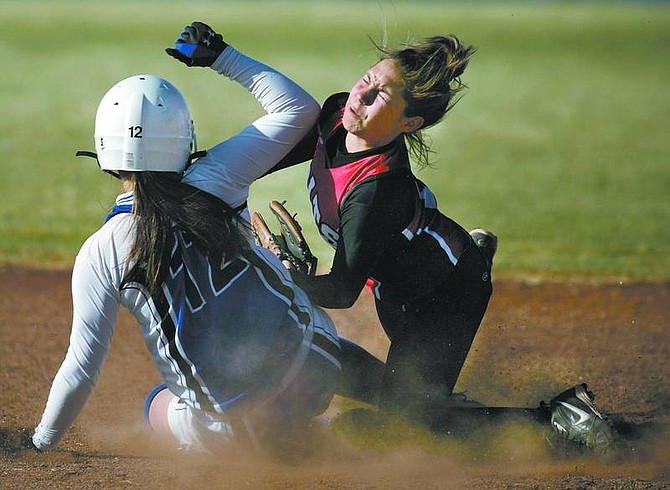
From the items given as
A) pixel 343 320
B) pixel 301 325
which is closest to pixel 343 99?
pixel 301 325

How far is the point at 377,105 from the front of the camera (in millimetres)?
3584

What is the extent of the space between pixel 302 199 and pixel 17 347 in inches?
191

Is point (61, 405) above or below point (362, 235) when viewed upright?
below

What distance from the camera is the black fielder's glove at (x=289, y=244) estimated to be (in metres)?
3.96

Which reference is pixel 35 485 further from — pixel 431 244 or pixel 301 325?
pixel 431 244

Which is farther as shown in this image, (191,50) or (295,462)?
(295,462)

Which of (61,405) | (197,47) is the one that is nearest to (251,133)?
(197,47)

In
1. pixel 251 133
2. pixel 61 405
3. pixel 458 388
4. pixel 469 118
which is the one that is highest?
pixel 251 133

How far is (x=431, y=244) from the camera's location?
3770mm

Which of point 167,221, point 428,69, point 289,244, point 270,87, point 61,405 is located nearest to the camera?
point 167,221

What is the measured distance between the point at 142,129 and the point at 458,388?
7.91 ft

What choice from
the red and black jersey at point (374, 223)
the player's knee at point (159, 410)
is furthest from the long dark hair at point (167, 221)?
the player's knee at point (159, 410)

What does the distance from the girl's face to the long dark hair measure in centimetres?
71

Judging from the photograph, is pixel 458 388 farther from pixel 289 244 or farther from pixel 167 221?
pixel 167 221
